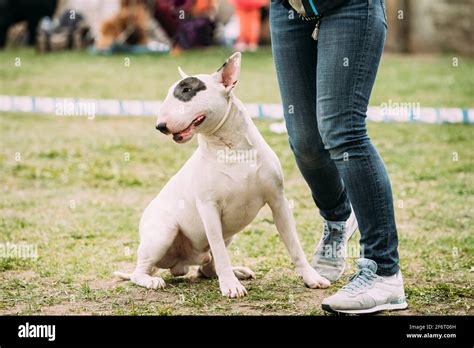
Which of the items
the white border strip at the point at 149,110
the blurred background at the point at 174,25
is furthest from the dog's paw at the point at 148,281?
the blurred background at the point at 174,25

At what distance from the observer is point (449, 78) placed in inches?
473

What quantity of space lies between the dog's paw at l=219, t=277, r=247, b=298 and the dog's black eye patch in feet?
2.93

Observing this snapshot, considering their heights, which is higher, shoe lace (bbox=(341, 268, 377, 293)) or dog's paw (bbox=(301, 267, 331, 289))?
shoe lace (bbox=(341, 268, 377, 293))

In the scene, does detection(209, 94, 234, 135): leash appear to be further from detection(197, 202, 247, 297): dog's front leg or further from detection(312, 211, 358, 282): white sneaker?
detection(312, 211, 358, 282): white sneaker

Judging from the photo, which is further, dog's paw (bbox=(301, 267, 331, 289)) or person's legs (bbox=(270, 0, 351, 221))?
dog's paw (bbox=(301, 267, 331, 289))

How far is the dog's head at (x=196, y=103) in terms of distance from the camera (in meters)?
3.94

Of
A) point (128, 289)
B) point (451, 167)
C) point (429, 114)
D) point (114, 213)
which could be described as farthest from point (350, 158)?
point (429, 114)

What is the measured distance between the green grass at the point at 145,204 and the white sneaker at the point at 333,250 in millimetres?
85

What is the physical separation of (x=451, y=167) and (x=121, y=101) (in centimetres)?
455

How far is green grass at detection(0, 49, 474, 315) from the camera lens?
4.20m

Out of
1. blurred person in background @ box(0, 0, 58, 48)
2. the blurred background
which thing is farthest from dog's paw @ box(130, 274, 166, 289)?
blurred person in background @ box(0, 0, 58, 48)

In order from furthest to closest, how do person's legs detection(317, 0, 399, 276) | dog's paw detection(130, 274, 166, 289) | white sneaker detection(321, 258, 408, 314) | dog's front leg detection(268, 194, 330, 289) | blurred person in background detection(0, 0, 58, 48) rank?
blurred person in background detection(0, 0, 58, 48)
dog's paw detection(130, 274, 166, 289)
dog's front leg detection(268, 194, 330, 289)
white sneaker detection(321, 258, 408, 314)
person's legs detection(317, 0, 399, 276)

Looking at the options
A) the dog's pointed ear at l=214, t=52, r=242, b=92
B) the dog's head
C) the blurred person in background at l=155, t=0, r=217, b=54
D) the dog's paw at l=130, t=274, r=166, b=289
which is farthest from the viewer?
the blurred person in background at l=155, t=0, r=217, b=54
